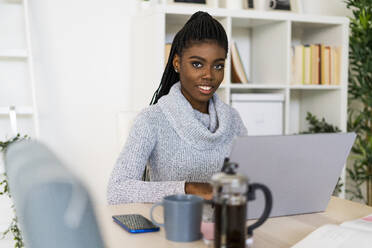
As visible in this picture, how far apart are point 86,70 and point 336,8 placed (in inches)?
71.9

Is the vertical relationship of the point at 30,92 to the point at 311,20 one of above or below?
below

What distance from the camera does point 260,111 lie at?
2.66 m

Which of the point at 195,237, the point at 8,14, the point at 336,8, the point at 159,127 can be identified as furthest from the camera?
the point at 336,8

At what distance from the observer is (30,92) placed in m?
2.42

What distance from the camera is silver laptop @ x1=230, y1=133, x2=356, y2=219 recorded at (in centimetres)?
87

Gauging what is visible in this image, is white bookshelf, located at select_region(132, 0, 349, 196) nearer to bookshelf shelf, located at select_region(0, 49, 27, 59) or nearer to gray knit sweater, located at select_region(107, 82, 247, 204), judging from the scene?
bookshelf shelf, located at select_region(0, 49, 27, 59)

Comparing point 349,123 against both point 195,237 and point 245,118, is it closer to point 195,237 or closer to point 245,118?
point 245,118

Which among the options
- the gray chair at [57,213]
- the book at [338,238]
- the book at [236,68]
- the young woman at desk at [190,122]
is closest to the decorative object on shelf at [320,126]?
the book at [236,68]

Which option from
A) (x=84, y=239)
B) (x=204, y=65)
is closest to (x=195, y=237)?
(x=84, y=239)

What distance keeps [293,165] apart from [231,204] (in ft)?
1.04

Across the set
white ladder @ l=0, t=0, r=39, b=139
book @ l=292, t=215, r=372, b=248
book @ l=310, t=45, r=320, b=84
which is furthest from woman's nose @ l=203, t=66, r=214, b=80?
book @ l=310, t=45, r=320, b=84

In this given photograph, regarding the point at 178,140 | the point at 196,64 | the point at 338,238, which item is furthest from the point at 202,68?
the point at 338,238

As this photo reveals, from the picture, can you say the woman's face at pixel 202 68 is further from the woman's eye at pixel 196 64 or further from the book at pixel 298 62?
the book at pixel 298 62

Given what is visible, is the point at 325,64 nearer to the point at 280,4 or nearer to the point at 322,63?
the point at 322,63
